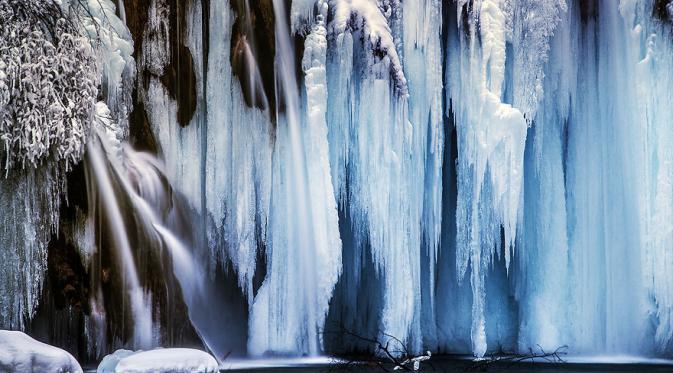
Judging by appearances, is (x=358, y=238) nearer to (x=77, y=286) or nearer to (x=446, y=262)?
(x=446, y=262)

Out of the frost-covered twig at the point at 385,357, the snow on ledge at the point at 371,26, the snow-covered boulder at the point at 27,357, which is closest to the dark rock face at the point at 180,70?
the snow on ledge at the point at 371,26

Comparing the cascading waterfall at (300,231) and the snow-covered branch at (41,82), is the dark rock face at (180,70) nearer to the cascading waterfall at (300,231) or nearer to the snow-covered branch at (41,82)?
the cascading waterfall at (300,231)

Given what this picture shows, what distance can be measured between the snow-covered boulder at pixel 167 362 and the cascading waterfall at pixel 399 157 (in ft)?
8.23

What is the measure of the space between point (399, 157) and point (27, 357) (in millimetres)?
5021

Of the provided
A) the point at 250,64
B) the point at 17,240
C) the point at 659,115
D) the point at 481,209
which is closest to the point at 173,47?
the point at 250,64

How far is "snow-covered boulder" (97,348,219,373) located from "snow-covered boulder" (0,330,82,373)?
19.5 inches

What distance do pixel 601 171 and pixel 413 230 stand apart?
227cm

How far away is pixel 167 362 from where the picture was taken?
7.66m

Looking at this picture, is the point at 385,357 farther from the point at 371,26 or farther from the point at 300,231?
the point at 371,26

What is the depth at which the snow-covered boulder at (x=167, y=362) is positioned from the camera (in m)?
7.60

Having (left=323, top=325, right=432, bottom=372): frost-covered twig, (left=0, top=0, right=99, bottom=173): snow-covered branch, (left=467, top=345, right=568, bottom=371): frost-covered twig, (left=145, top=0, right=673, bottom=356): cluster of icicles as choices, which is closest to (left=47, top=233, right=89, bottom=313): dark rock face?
(left=0, top=0, right=99, bottom=173): snow-covered branch

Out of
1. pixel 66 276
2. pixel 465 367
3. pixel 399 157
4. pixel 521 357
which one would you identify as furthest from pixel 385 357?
pixel 66 276

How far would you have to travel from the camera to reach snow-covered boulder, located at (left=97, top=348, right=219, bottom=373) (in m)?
7.60

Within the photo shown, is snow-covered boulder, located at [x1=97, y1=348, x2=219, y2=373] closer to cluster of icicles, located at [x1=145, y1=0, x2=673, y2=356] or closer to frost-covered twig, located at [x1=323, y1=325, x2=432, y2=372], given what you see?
frost-covered twig, located at [x1=323, y1=325, x2=432, y2=372]
